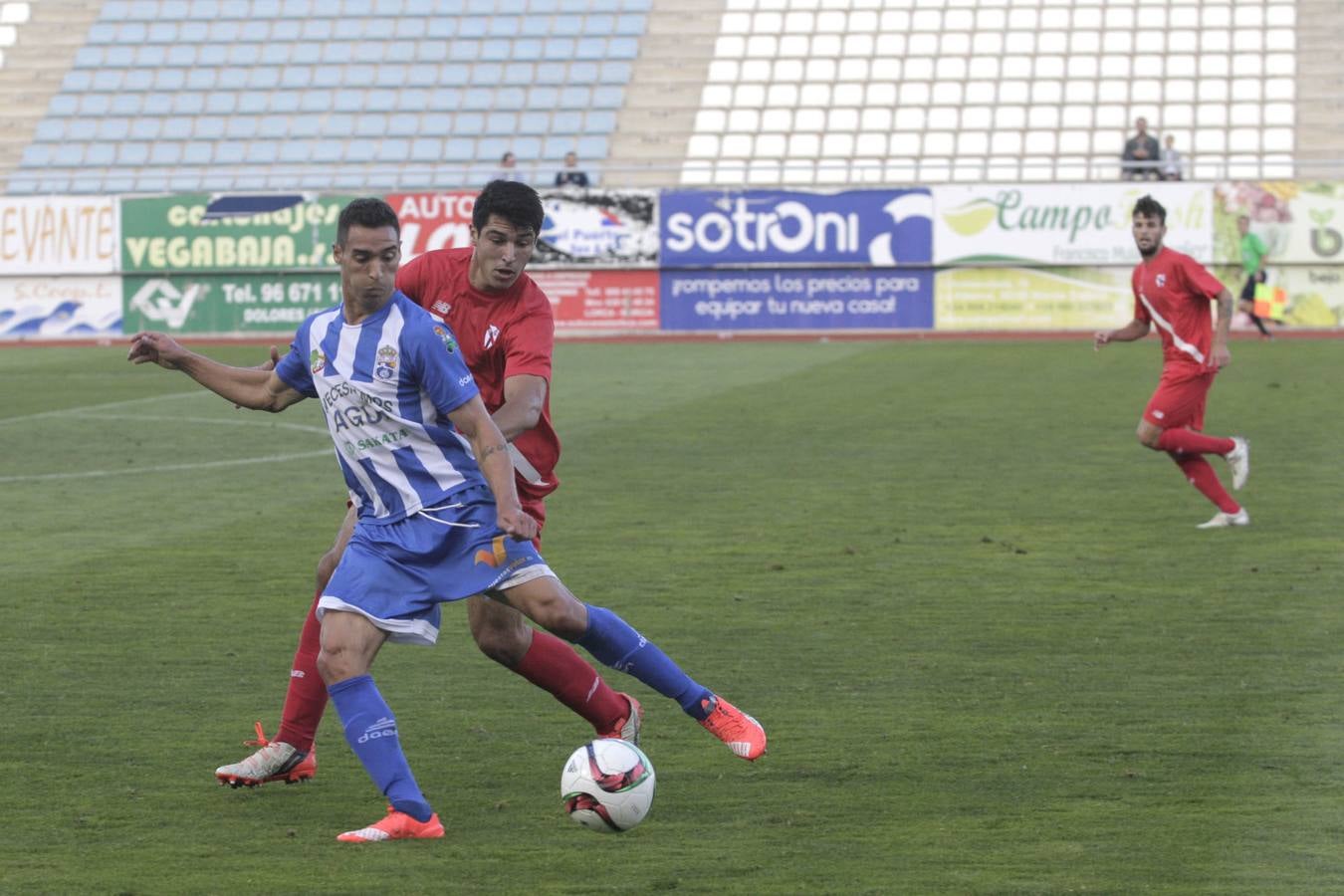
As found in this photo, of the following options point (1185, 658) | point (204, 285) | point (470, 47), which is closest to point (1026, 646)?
point (1185, 658)

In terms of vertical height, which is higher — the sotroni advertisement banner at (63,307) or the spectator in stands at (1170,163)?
the spectator in stands at (1170,163)

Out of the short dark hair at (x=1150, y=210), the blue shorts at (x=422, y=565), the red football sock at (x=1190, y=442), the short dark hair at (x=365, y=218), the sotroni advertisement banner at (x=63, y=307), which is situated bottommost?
the blue shorts at (x=422, y=565)

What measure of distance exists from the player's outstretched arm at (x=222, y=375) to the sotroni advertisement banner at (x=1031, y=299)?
79.7 ft

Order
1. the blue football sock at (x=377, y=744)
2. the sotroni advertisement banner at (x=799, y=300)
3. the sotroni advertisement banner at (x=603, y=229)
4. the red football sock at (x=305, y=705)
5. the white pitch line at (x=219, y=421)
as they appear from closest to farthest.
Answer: the blue football sock at (x=377, y=744)
the red football sock at (x=305, y=705)
the white pitch line at (x=219, y=421)
the sotroni advertisement banner at (x=799, y=300)
the sotroni advertisement banner at (x=603, y=229)

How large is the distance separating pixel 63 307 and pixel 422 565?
27.3 meters

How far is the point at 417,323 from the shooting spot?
5285 mm

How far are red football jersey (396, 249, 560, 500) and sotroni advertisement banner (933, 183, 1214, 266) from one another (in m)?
23.5

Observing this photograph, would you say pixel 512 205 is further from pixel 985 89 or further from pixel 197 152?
pixel 197 152

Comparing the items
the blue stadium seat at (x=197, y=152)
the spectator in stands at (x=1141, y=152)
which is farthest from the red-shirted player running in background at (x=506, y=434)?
the blue stadium seat at (x=197, y=152)

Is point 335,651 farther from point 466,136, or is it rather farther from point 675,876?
point 466,136

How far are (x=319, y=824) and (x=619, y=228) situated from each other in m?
25.0

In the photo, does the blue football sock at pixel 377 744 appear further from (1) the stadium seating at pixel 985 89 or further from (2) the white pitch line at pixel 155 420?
(1) the stadium seating at pixel 985 89

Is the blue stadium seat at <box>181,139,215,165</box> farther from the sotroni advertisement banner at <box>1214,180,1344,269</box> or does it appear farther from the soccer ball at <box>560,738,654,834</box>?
the soccer ball at <box>560,738,654,834</box>

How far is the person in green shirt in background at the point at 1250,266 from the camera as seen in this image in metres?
27.9
